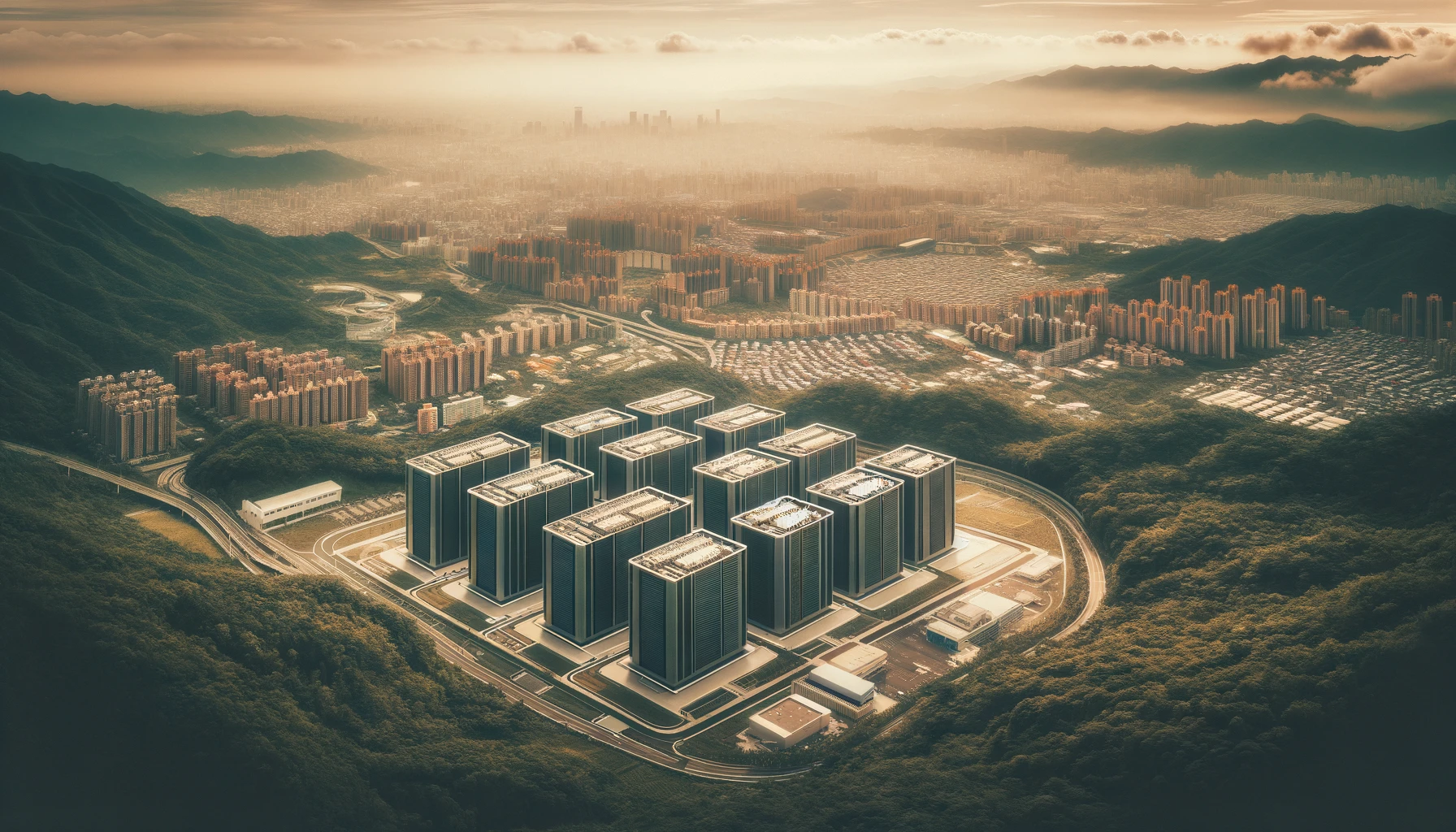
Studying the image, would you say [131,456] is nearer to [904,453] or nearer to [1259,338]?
[904,453]

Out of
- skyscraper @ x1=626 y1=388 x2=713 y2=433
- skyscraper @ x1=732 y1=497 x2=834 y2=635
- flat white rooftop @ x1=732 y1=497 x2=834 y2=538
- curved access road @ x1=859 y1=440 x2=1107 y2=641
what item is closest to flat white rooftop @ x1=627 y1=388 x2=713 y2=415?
skyscraper @ x1=626 y1=388 x2=713 y2=433

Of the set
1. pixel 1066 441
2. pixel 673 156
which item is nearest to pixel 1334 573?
pixel 1066 441

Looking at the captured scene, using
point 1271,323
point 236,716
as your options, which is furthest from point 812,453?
point 1271,323

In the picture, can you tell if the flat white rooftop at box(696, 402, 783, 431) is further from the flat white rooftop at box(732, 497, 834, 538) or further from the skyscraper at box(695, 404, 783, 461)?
the flat white rooftop at box(732, 497, 834, 538)

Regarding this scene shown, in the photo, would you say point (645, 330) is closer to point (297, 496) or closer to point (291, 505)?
point (297, 496)

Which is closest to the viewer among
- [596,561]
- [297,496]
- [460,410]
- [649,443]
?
[596,561]
